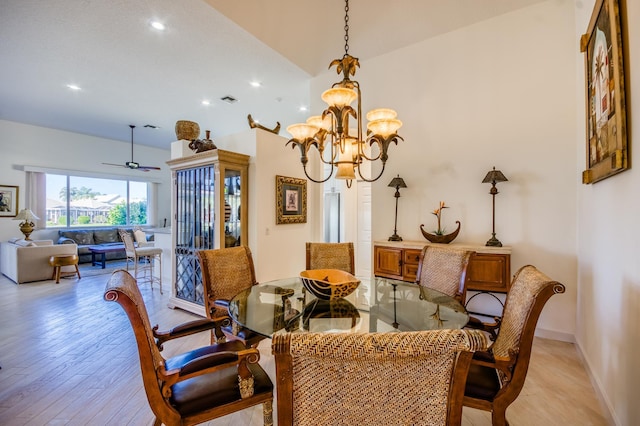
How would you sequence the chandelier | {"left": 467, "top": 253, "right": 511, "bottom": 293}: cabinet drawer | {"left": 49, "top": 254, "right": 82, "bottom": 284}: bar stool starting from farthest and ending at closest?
{"left": 49, "top": 254, "right": 82, "bottom": 284}: bar stool, {"left": 467, "top": 253, "right": 511, "bottom": 293}: cabinet drawer, the chandelier

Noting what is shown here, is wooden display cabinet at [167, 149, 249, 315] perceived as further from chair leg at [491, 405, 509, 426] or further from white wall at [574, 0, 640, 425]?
white wall at [574, 0, 640, 425]

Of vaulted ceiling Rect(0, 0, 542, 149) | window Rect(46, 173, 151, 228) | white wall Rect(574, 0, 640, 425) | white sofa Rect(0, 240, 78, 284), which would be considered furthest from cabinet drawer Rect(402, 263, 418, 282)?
window Rect(46, 173, 151, 228)

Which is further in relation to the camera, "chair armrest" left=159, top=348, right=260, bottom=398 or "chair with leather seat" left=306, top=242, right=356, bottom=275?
"chair with leather seat" left=306, top=242, right=356, bottom=275

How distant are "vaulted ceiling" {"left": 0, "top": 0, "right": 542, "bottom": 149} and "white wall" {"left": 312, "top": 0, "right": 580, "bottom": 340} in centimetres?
30

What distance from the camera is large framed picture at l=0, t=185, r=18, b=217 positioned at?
642 cm

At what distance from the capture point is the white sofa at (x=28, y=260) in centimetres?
528

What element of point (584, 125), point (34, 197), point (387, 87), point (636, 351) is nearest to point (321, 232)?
point (387, 87)

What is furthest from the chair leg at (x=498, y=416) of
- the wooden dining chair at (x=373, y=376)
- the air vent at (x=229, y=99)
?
the air vent at (x=229, y=99)

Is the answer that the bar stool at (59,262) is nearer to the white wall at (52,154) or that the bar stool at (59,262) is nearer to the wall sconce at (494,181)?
the white wall at (52,154)

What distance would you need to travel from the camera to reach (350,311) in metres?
1.92

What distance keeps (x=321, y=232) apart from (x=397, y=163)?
1.82 metres

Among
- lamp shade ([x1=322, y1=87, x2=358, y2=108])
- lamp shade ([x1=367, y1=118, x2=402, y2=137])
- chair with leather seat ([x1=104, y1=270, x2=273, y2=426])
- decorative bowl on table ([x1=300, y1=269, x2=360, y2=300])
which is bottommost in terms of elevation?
chair with leather seat ([x1=104, y1=270, x2=273, y2=426])

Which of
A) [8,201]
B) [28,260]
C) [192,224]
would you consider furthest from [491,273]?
[8,201]

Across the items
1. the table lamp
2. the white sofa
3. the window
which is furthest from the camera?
the window
